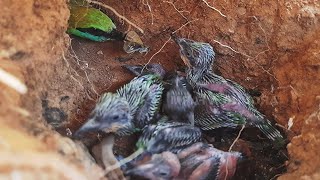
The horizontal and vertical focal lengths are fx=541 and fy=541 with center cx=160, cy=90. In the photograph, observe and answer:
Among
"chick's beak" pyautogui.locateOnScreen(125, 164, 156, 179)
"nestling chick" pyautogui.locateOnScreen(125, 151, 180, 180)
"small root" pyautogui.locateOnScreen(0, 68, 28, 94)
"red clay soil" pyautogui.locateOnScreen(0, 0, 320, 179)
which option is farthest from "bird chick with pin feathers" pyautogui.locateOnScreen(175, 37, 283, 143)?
"small root" pyautogui.locateOnScreen(0, 68, 28, 94)

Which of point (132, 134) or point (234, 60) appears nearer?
point (132, 134)

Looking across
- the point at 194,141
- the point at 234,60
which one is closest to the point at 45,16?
the point at 194,141

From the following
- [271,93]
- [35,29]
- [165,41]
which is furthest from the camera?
[165,41]

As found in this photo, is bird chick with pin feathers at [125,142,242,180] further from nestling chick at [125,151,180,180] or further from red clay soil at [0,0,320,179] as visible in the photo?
red clay soil at [0,0,320,179]

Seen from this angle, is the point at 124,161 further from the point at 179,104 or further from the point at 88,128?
the point at 179,104

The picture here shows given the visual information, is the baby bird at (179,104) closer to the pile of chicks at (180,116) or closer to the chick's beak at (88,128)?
the pile of chicks at (180,116)

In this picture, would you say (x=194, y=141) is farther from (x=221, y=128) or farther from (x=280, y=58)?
(x=280, y=58)

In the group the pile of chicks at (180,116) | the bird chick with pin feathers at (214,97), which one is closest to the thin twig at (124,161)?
the pile of chicks at (180,116)
